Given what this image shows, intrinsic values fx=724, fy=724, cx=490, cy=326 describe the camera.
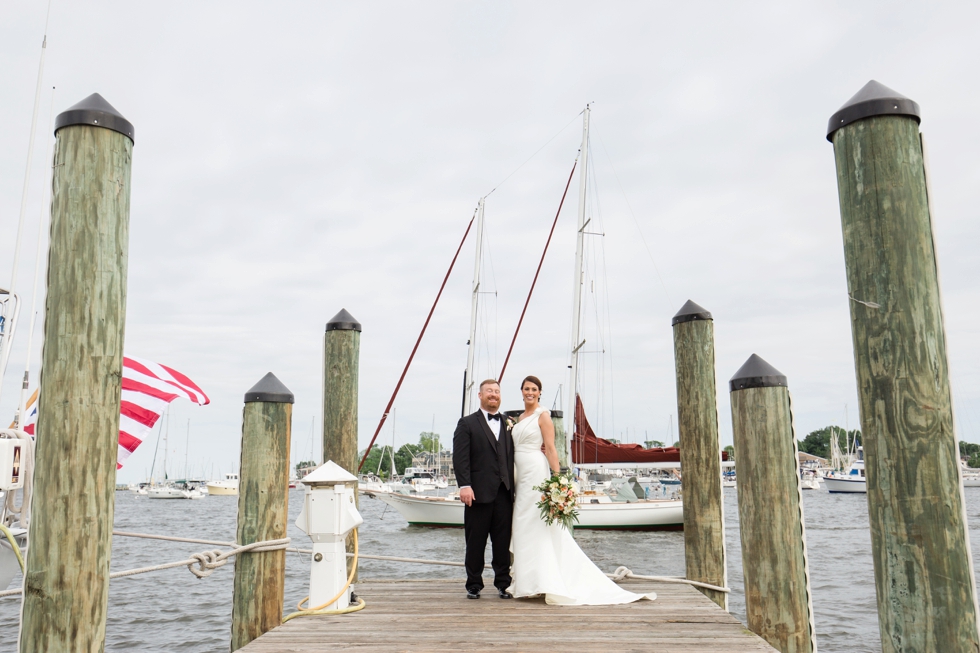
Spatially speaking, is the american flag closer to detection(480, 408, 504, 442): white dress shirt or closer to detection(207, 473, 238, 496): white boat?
detection(480, 408, 504, 442): white dress shirt

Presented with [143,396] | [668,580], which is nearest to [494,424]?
[668,580]

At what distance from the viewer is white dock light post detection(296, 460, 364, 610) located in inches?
216

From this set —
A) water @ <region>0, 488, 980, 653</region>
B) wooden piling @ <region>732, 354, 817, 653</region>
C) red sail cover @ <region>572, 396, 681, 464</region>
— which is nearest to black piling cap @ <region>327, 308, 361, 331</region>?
wooden piling @ <region>732, 354, 817, 653</region>

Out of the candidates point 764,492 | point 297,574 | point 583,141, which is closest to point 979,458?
point 583,141

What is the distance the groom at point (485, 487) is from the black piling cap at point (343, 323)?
1.63 metres

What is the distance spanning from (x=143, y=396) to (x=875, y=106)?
6376 millimetres

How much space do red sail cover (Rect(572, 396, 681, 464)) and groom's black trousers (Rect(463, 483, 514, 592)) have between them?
1856cm

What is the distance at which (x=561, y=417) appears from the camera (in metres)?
10.5

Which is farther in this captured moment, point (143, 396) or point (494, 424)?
point (143, 396)

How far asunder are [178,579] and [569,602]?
52.5 ft

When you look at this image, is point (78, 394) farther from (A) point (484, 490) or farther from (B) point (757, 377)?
(B) point (757, 377)

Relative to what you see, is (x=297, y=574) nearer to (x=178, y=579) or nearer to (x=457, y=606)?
(x=178, y=579)

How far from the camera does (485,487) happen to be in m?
6.28

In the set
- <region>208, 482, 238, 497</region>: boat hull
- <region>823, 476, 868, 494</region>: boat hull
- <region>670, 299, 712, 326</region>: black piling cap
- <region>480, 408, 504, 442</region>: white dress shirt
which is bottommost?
<region>208, 482, 238, 497</region>: boat hull
